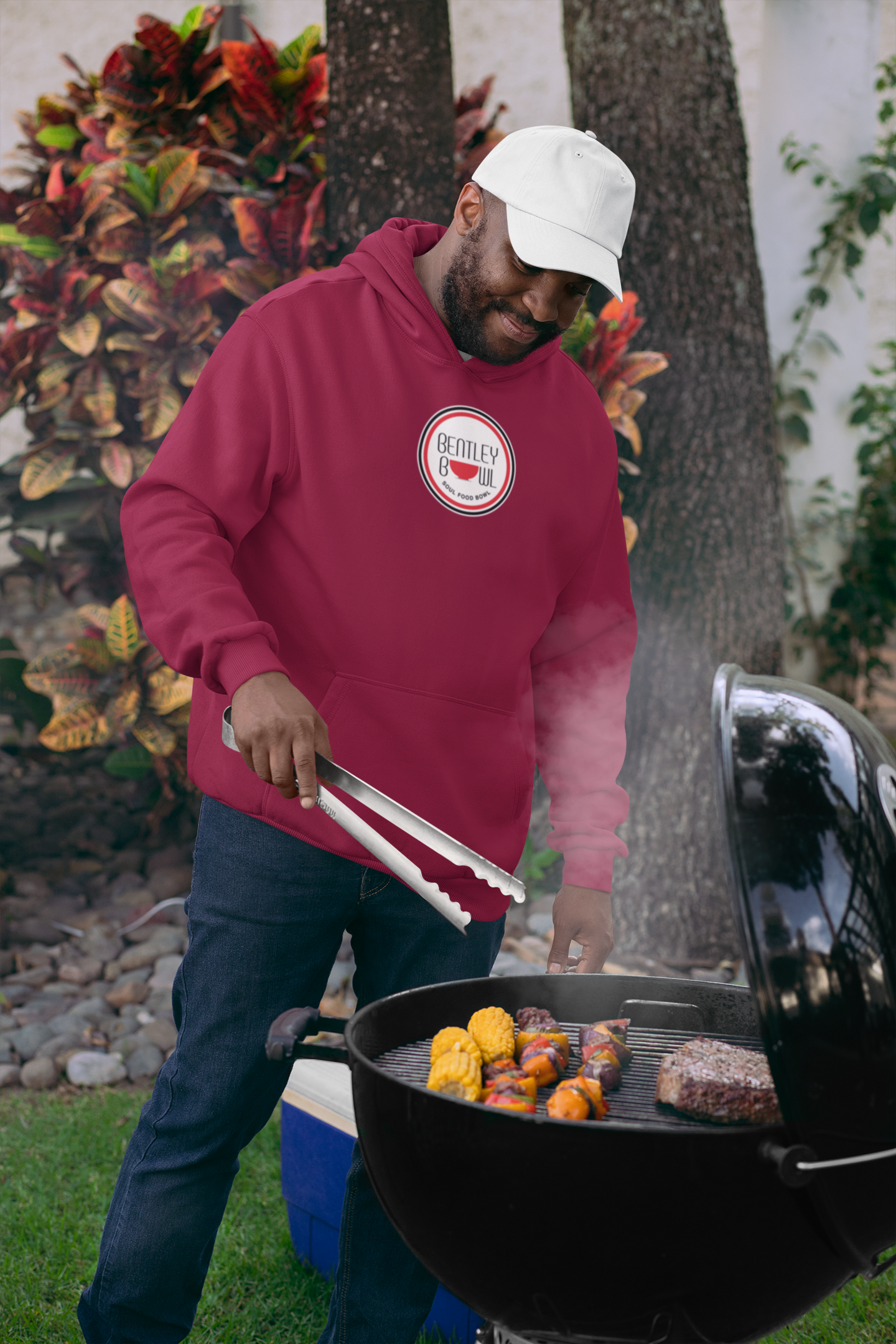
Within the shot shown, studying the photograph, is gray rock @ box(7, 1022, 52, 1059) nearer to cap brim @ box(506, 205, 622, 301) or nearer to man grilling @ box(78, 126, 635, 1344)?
man grilling @ box(78, 126, 635, 1344)

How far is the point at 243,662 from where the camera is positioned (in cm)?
Answer: 148

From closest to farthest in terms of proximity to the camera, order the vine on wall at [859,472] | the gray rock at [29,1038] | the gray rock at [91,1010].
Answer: the gray rock at [29,1038], the gray rock at [91,1010], the vine on wall at [859,472]

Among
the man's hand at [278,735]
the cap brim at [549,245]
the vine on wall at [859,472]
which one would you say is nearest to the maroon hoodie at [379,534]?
the man's hand at [278,735]

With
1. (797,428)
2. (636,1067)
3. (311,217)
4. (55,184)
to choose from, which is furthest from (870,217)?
(636,1067)

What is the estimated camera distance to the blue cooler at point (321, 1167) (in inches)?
88.0

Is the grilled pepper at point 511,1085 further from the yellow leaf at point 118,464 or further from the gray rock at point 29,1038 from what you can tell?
the yellow leaf at point 118,464

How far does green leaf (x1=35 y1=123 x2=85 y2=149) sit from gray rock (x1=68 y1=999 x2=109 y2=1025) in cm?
309

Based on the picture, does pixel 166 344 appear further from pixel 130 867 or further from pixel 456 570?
pixel 456 570

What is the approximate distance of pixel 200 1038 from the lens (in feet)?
5.60

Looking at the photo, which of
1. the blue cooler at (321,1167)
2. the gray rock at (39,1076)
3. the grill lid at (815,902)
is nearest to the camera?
the grill lid at (815,902)

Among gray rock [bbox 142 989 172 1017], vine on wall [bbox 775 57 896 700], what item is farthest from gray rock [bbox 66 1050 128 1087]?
vine on wall [bbox 775 57 896 700]

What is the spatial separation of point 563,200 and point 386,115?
8.22 feet

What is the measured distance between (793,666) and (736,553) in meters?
2.46

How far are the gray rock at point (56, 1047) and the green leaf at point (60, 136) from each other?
3.18 m
